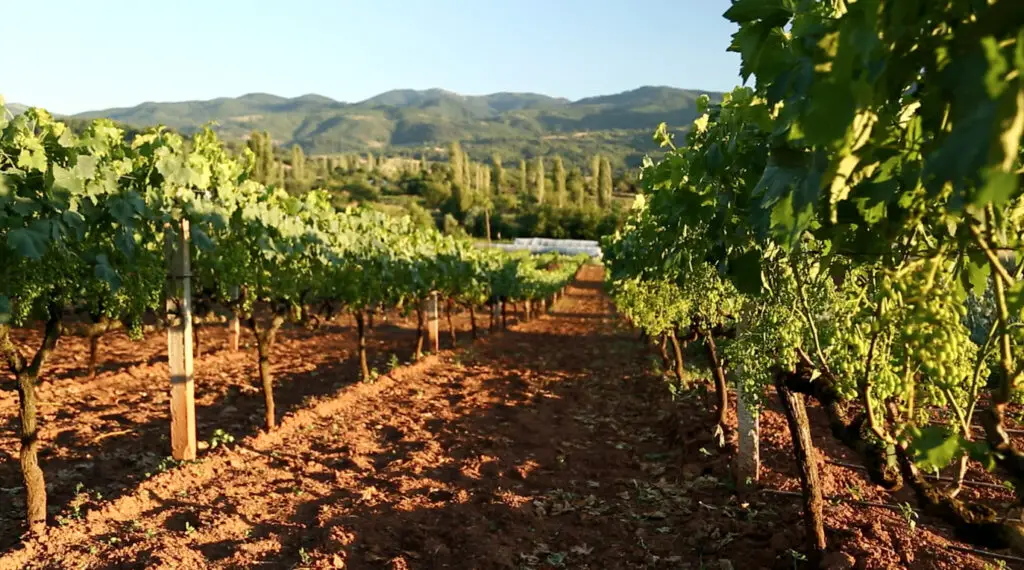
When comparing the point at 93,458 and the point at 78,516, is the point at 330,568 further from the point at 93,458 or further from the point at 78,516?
the point at 93,458

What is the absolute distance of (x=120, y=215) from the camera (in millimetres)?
6020

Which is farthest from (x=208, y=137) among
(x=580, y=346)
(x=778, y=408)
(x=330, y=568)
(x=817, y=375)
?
(x=580, y=346)

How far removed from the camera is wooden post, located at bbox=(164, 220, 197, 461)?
777 cm

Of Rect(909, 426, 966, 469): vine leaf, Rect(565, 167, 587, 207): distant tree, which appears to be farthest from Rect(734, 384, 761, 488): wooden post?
Rect(565, 167, 587, 207): distant tree

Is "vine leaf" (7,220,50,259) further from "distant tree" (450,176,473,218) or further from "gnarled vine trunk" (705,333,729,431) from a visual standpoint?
"distant tree" (450,176,473,218)

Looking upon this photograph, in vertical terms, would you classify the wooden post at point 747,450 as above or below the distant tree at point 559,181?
below

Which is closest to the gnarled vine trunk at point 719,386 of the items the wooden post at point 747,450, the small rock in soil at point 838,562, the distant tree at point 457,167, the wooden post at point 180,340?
the wooden post at point 747,450

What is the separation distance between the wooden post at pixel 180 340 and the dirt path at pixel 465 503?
401mm

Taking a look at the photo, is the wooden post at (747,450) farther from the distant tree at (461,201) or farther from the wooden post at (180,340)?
the distant tree at (461,201)

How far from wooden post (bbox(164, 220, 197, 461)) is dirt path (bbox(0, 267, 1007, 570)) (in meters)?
0.40

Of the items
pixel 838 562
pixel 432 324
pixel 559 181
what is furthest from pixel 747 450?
pixel 559 181

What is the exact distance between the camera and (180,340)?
7.80m

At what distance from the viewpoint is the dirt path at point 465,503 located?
5.45 meters

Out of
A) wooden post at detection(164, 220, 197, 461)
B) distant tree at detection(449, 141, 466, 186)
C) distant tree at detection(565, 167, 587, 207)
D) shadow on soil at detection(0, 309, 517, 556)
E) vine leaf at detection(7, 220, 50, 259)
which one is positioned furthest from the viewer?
distant tree at detection(565, 167, 587, 207)
